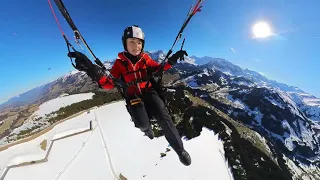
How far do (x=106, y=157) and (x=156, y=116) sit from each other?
16.3m

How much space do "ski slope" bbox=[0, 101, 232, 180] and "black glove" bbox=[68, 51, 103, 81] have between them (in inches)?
556

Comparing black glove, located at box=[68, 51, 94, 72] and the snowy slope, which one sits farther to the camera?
the snowy slope

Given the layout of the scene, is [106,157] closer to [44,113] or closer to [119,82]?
[119,82]

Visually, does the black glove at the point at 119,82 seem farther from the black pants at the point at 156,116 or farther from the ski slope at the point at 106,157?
the ski slope at the point at 106,157

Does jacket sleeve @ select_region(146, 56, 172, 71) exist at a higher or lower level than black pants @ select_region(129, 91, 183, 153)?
higher

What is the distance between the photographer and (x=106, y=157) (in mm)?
21344

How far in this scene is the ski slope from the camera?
17.9 meters

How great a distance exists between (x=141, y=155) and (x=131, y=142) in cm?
246

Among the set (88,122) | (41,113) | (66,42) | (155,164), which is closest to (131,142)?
(155,164)

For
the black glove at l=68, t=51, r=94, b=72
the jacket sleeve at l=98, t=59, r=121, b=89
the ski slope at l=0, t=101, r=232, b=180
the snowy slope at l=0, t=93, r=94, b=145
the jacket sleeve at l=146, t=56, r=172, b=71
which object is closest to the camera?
the black glove at l=68, t=51, r=94, b=72

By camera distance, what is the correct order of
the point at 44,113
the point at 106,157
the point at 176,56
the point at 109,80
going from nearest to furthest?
1. the point at 109,80
2. the point at 176,56
3. the point at 106,157
4. the point at 44,113

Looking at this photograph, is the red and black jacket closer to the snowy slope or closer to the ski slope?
the ski slope

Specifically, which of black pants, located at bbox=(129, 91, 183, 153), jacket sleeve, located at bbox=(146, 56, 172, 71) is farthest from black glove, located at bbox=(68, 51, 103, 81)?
jacket sleeve, located at bbox=(146, 56, 172, 71)

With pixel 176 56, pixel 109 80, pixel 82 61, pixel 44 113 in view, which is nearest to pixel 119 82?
pixel 109 80
